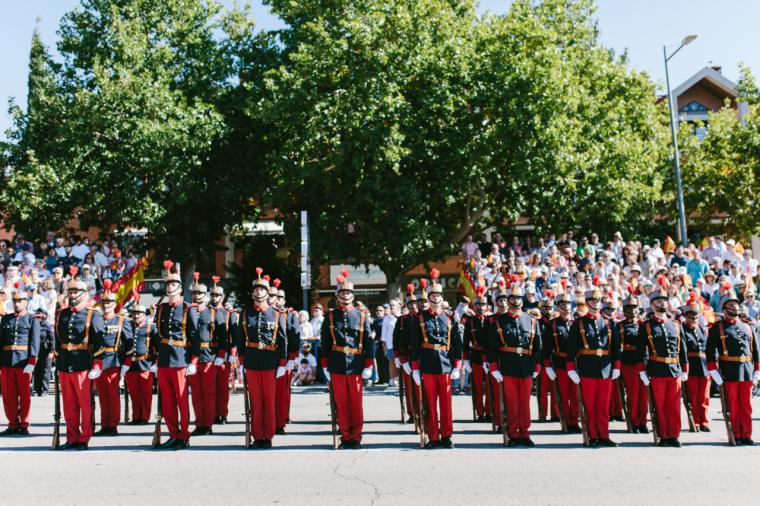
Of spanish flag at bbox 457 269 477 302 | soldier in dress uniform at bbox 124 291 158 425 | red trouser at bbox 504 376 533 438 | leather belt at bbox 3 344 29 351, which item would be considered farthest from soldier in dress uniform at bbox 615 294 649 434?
spanish flag at bbox 457 269 477 302

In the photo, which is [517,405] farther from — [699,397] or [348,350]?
[699,397]

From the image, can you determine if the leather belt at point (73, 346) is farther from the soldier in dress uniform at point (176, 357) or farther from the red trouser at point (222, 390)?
the red trouser at point (222, 390)

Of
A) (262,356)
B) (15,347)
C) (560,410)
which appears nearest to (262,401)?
(262,356)

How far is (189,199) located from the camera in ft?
91.8

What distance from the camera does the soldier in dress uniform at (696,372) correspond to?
11.3m

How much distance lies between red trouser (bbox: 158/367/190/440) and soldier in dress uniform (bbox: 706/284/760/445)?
24.1 feet

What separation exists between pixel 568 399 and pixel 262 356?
4753 millimetres

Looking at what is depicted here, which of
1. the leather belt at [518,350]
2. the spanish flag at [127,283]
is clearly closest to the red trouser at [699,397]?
the leather belt at [518,350]

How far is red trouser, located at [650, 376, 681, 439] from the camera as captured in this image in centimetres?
988

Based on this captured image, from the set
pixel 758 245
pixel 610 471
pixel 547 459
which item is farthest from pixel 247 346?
pixel 758 245

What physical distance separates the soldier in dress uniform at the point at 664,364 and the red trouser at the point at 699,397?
95 centimetres

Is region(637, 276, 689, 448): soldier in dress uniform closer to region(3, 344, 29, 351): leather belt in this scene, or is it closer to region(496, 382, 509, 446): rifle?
region(496, 382, 509, 446): rifle

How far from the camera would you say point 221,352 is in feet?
37.0

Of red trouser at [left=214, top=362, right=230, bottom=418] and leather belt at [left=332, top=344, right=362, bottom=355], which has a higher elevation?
leather belt at [left=332, top=344, right=362, bottom=355]
